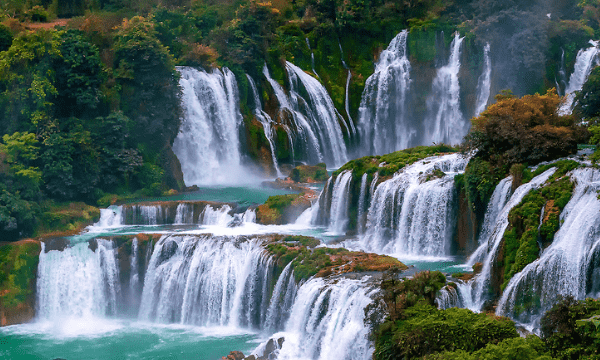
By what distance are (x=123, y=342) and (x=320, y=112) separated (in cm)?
2315

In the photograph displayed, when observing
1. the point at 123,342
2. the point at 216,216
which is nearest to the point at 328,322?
the point at 123,342

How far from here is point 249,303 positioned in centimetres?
2277

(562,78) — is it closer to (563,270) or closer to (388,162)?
(388,162)

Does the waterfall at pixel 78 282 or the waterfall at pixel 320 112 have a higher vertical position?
the waterfall at pixel 320 112

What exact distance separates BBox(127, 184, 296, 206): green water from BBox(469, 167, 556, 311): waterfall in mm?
12484

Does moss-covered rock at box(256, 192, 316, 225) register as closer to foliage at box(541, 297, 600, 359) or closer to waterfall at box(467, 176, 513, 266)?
waterfall at box(467, 176, 513, 266)

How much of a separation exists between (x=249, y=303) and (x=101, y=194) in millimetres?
11639

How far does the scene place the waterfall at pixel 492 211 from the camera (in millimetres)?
21297

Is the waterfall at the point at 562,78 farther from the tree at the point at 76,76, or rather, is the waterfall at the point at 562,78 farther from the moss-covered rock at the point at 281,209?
the tree at the point at 76,76

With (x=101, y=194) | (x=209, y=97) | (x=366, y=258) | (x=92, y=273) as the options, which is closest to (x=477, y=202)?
(x=366, y=258)

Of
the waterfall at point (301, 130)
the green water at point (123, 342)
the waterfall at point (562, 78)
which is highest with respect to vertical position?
the waterfall at point (562, 78)

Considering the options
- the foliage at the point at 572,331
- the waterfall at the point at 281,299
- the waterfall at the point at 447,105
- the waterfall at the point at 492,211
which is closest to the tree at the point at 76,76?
the waterfall at the point at 281,299

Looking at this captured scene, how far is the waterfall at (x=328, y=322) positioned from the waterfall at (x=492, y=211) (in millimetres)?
4343

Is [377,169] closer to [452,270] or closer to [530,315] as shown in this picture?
[452,270]
